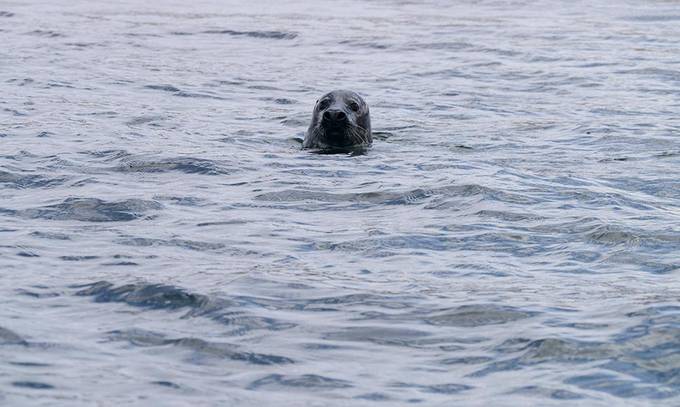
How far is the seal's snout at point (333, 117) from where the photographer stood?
12836 mm

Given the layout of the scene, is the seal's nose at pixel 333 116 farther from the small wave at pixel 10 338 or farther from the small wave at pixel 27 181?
the small wave at pixel 10 338

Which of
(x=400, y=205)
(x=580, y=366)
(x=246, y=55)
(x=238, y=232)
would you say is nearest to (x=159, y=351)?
(x=580, y=366)

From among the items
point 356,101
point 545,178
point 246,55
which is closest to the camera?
point 545,178

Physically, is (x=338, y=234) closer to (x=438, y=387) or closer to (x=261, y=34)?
(x=438, y=387)

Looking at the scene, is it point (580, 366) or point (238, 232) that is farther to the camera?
point (238, 232)

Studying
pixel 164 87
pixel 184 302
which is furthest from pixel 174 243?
pixel 164 87

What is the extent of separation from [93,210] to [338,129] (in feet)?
11.6

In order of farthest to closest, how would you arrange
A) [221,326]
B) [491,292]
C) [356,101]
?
[356,101]
[491,292]
[221,326]

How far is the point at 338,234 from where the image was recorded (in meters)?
9.20

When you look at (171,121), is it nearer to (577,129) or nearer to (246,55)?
(577,129)

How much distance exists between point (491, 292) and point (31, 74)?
10.7m

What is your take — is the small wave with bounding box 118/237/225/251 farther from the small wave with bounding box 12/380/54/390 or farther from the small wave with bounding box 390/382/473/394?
the small wave with bounding box 390/382/473/394

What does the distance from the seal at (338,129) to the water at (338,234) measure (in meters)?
0.26

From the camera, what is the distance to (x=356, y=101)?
44.2 ft
